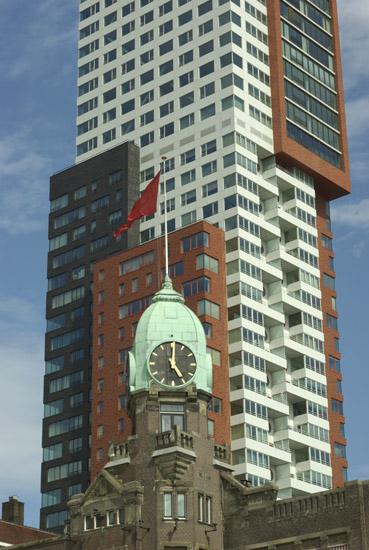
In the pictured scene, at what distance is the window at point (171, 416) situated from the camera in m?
104

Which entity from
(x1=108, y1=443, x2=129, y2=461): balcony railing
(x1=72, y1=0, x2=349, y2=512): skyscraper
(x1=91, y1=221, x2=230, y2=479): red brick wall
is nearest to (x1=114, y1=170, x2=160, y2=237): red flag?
(x1=108, y1=443, x2=129, y2=461): balcony railing

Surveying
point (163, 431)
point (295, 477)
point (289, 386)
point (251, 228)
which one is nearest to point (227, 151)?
point (251, 228)

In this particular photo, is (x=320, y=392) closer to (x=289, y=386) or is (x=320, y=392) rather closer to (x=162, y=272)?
(x=289, y=386)

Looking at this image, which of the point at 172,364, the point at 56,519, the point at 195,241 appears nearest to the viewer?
the point at 172,364

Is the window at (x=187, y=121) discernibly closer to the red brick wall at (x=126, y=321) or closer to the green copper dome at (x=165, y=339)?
the red brick wall at (x=126, y=321)

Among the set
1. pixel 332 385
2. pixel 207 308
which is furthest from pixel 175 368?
pixel 332 385

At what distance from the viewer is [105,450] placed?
180875 millimetres

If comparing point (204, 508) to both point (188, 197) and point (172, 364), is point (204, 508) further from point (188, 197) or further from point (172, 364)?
point (188, 197)

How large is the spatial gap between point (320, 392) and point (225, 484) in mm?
85725

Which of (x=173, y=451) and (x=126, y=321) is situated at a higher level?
(x=126, y=321)

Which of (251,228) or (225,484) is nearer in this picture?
(225,484)

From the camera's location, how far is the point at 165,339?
348 ft

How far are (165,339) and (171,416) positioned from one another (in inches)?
249

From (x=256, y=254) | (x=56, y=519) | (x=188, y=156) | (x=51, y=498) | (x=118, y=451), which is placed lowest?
(x=118, y=451)
